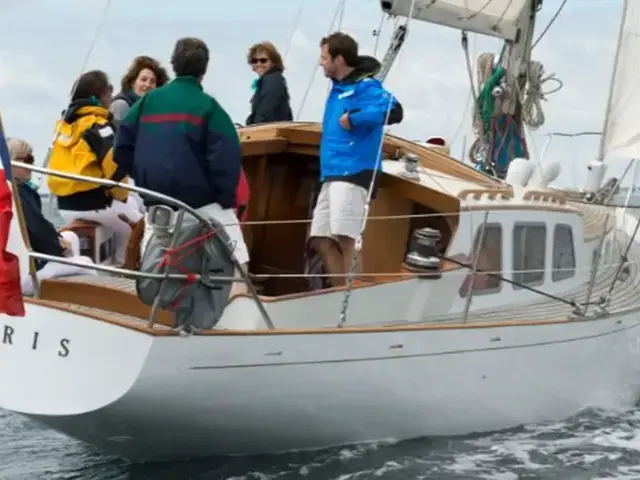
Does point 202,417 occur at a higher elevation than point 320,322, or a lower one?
lower

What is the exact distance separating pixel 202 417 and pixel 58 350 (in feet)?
2.47

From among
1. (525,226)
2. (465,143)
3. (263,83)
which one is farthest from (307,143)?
(465,143)

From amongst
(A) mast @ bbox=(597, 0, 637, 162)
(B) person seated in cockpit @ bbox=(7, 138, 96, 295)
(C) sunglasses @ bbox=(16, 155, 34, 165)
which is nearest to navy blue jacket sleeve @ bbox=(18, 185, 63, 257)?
(B) person seated in cockpit @ bbox=(7, 138, 96, 295)

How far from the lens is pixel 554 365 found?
6.66 metres

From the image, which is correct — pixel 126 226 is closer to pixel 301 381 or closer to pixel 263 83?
pixel 263 83

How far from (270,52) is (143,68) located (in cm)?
83

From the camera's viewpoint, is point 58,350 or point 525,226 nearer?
point 58,350

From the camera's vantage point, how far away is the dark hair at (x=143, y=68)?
7434mm

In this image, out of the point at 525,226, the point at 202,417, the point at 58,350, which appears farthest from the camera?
the point at 525,226

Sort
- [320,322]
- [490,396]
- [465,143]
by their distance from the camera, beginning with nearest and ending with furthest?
[320,322] → [490,396] → [465,143]

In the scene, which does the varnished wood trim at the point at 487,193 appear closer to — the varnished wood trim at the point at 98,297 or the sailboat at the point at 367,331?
the sailboat at the point at 367,331

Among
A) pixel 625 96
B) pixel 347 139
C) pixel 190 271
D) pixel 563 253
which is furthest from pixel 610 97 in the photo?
pixel 190 271

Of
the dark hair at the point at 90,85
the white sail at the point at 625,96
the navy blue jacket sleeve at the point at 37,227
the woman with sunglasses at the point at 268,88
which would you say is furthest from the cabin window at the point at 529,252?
the navy blue jacket sleeve at the point at 37,227

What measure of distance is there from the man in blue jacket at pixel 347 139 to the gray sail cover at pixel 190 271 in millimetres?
1282
